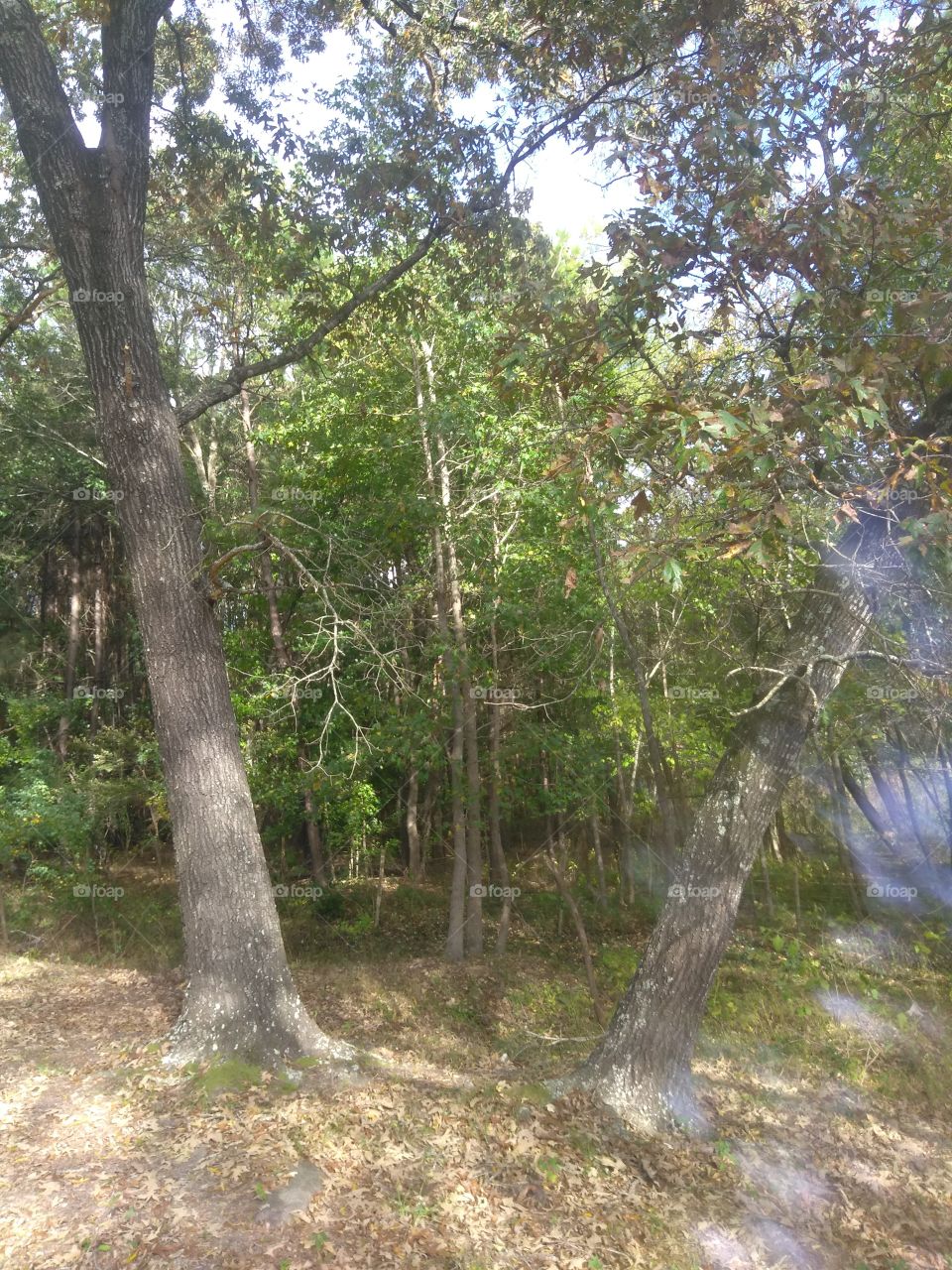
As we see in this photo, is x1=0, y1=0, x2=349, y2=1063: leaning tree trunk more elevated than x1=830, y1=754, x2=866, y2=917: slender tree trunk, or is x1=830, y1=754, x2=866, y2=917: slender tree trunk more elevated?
x1=0, y1=0, x2=349, y2=1063: leaning tree trunk

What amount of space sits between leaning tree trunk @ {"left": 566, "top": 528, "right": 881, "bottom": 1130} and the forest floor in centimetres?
34

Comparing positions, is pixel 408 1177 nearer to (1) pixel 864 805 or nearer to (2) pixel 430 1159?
(2) pixel 430 1159

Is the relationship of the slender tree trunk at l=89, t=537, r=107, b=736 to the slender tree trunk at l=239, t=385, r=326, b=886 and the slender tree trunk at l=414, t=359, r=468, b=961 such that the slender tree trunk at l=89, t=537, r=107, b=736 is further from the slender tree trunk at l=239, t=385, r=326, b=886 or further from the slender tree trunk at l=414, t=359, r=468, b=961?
the slender tree trunk at l=414, t=359, r=468, b=961

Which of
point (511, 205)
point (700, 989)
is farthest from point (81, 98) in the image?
point (700, 989)

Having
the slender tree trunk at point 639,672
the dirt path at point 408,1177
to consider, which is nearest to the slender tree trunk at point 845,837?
the slender tree trunk at point 639,672

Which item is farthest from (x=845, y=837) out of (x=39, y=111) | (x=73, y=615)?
(x=39, y=111)

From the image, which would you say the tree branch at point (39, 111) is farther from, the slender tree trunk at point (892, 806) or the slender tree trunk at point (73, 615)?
the slender tree trunk at point (892, 806)

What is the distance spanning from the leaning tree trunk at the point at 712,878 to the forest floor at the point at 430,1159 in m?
0.34

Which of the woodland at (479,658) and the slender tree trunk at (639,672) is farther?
the slender tree trunk at (639,672)

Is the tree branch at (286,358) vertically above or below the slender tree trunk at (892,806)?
above

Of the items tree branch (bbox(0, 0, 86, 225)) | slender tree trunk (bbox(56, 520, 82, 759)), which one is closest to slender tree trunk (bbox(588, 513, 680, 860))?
tree branch (bbox(0, 0, 86, 225))

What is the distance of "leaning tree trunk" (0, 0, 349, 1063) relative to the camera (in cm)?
559

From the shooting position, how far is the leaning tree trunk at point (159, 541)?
18.3ft

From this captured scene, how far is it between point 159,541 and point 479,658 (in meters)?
5.24
